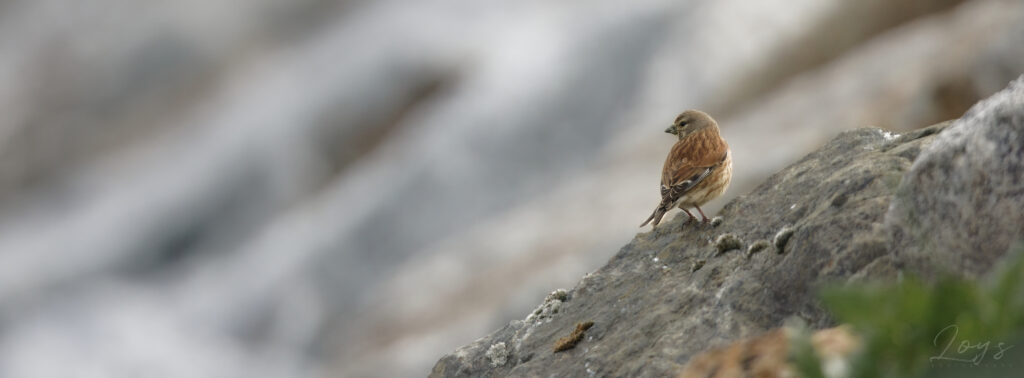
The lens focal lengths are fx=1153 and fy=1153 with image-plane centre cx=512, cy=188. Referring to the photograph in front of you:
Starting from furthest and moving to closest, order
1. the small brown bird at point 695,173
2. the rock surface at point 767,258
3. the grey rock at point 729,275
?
the small brown bird at point 695,173 < the grey rock at point 729,275 < the rock surface at point 767,258

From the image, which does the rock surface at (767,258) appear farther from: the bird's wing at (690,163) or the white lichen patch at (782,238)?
the bird's wing at (690,163)

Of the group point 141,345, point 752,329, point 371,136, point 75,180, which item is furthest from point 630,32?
point 752,329

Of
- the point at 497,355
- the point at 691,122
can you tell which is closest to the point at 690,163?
the point at 691,122

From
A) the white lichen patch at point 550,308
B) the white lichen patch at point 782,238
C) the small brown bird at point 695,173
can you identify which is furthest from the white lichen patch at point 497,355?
the white lichen patch at point 782,238

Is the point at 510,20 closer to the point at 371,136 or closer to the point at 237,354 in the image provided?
the point at 371,136

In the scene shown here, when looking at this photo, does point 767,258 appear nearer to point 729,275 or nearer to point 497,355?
point 729,275
